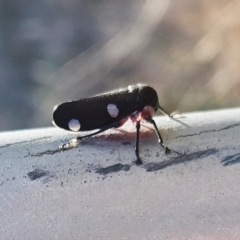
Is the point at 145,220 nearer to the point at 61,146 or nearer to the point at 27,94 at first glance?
Answer: the point at 61,146

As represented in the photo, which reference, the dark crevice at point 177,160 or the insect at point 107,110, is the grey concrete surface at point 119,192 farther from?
the insect at point 107,110

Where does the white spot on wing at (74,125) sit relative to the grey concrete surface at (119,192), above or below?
above

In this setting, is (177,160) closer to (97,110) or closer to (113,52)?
(97,110)

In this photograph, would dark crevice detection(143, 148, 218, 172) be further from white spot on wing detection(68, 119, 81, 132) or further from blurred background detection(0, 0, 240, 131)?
blurred background detection(0, 0, 240, 131)

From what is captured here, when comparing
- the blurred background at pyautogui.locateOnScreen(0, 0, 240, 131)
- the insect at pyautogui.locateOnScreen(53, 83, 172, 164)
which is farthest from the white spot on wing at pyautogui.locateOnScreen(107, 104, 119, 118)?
the blurred background at pyautogui.locateOnScreen(0, 0, 240, 131)

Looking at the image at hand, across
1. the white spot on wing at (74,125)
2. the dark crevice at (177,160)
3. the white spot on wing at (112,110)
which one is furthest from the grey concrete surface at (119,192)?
the white spot on wing at (112,110)

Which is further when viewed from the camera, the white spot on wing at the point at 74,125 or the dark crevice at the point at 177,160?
the white spot on wing at the point at 74,125

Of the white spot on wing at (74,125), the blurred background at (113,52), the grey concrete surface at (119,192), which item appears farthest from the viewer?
the blurred background at (113,52)

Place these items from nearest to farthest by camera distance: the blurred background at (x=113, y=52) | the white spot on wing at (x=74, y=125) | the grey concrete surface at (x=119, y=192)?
1. the grey concrete surface at (x=119, y=192)
2. the white spot on wing at (x=74, y=125)
3. the blurred background at (x=113, y=52)

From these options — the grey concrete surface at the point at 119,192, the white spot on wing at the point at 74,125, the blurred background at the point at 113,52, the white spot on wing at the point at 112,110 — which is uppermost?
the blurred background at the point at 113,52
